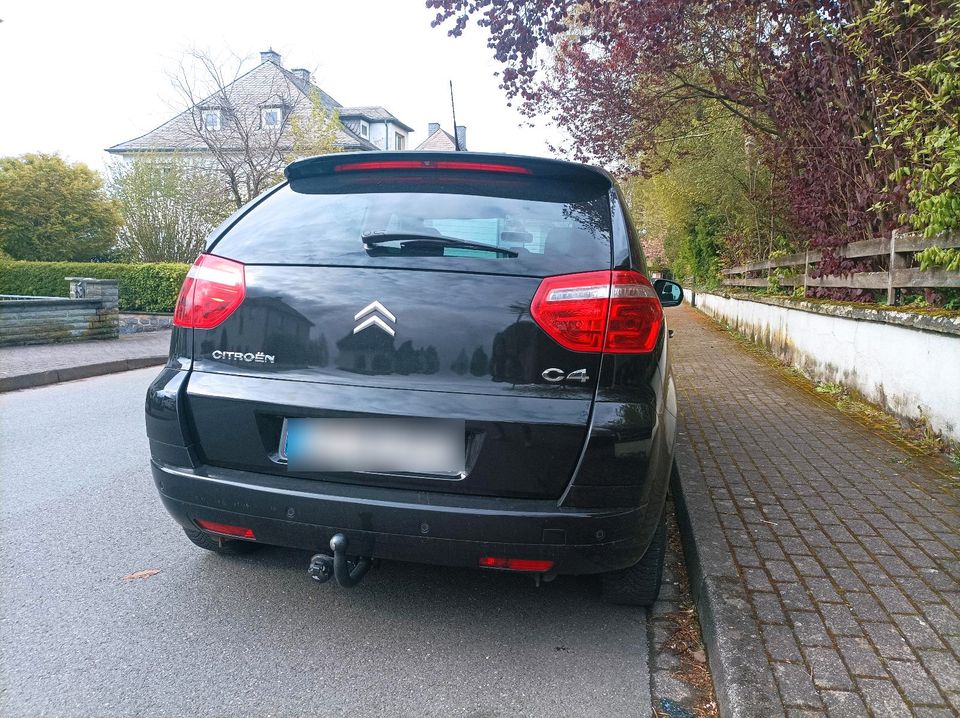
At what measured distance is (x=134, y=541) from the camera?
3.68 meters

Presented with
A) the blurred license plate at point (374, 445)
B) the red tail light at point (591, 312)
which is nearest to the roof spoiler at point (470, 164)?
the red tail light at point (591, 312)

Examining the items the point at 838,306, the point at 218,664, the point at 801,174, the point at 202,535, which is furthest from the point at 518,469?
the point at 801,174

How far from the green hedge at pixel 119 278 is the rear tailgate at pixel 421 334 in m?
18.3

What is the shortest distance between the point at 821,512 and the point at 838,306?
4622 mm

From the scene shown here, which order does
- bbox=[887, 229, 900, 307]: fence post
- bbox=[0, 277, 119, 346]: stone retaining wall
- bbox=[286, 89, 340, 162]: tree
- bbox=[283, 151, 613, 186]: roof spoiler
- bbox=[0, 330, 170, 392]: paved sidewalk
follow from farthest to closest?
bbox=[286, 89, 340, 162]: tree < bbox=[0, 277, 119, 346]: stone retaining wall < bbox=[0, 330, 170, 392]: paved sidewalk < bbox=[887, 229, 900, 307]: fence post < bbox=[283, 151, 613, 186]: roof spoiler

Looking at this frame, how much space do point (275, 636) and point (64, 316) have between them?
1298cm

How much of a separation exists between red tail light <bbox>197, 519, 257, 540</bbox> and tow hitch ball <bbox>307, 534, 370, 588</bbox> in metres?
0.25

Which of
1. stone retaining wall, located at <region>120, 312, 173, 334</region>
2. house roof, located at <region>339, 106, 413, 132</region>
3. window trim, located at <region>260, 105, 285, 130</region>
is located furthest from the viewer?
house roof, located at <region>339, 106, 413, 132</region>

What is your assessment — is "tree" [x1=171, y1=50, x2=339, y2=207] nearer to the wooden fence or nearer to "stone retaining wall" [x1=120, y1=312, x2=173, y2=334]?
"stone retaining wall" [x1=120, y1=312, x2=173, y2=334]

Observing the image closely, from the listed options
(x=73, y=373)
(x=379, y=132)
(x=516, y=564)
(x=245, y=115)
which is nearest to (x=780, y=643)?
(x=516, y=564)

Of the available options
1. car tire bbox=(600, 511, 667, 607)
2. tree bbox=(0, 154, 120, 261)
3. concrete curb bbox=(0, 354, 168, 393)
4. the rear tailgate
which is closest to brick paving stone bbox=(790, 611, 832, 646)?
car tire bbox=(600, 511, 667, 607)

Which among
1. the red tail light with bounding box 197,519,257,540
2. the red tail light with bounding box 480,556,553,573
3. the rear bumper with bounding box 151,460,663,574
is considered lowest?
the red tail light with bounding box 480,556,553,573

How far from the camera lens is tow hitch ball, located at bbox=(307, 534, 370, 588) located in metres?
2.50

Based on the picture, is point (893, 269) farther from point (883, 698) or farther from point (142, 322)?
point (142, 322)
